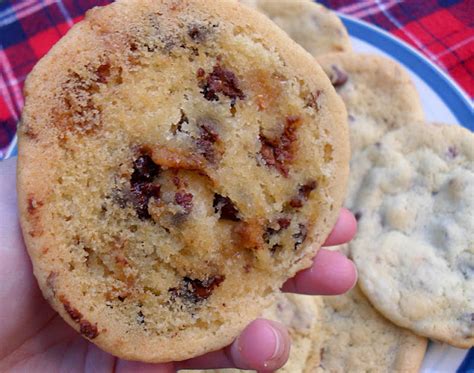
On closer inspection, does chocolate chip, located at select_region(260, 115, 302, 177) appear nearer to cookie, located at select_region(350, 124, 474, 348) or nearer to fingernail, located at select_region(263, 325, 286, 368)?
fingernail, located at select_region(263, 325, 286, 368)

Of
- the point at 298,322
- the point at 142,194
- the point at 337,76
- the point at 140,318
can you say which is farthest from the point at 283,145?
the point at 337,76

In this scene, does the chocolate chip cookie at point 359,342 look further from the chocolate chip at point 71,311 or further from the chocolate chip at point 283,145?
the chocolate chip at point 71,311

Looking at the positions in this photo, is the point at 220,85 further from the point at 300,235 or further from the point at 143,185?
the point at 300,235

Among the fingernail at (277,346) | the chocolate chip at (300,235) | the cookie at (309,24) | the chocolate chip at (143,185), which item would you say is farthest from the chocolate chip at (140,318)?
the cookie at (309,24)

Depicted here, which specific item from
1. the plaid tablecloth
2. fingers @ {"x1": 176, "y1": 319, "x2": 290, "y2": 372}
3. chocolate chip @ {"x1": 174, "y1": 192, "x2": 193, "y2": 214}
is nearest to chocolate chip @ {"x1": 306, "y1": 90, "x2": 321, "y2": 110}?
chocolate chip @ {"x1": 174, "y1": 192, "x2": 193, "y2": 214}

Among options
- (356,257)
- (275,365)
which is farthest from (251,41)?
(356,257)
